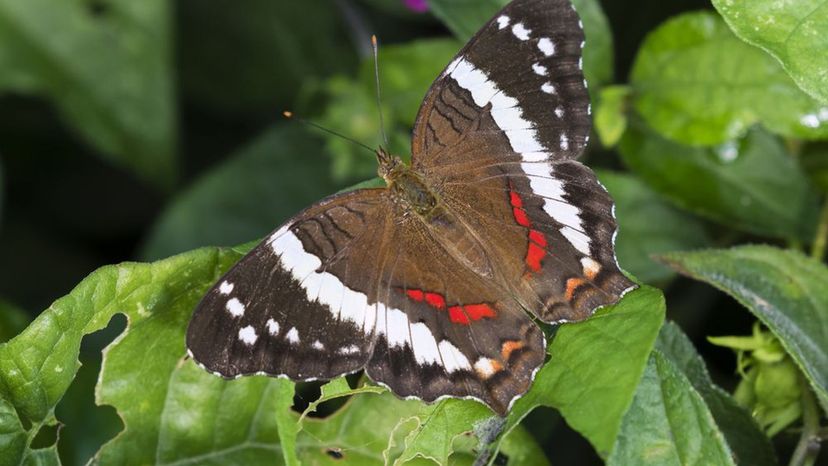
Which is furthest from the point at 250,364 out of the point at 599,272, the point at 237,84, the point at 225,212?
the point at 237,84

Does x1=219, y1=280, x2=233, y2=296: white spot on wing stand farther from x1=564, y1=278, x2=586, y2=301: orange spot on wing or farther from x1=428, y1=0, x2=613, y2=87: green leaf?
x1=428, y1=0, x2=613, y2=87: green leaf

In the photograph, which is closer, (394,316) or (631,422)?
(631,422)

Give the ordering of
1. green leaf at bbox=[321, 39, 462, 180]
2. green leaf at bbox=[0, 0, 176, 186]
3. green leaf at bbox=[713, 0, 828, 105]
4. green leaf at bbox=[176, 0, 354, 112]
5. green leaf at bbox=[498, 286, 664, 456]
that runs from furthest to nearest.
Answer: green leaf at bbox=[176, 0, 354, 112] → green leaf at bbox=[0, 0, 176, 186] → green leaf at bbox=[321, 39, 462, 180] → green leaf at bbox=[713, 0, 828, 105] → green leaf at bbox=[498, 286, 664, 456]

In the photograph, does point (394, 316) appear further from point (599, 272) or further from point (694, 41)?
point (694, 41)

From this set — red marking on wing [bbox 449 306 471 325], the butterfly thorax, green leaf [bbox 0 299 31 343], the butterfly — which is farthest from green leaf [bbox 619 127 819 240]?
green leaf [bbox 0 299 31 343]

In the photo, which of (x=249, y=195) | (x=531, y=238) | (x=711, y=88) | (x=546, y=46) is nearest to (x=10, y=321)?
(x=249, y=195)
